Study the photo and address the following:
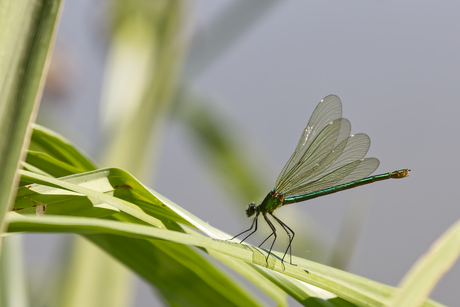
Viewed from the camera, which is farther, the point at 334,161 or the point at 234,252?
the point at 334,161

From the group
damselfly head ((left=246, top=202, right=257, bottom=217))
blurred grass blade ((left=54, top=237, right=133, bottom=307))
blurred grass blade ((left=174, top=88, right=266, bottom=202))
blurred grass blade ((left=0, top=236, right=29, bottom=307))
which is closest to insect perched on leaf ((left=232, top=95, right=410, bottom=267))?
damselfly head ((left=246, top=202, right=257, bottom=217))

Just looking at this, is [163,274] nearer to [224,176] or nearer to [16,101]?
[16,101]

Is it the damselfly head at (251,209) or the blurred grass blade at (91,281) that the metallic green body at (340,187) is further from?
the blurred grass blade at (91,281)

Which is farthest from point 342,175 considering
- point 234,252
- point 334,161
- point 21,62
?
point 21,62

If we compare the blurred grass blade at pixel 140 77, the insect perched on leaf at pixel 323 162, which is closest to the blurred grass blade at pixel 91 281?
the blurred grass blade at pixel 140 77

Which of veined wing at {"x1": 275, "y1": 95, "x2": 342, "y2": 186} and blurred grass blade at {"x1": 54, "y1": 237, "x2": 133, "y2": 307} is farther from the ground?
veined wing at {"x1": 275, "y1": 95, "x2": 342, "y2": 186}

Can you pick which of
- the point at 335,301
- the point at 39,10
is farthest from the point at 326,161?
the point at 39,10

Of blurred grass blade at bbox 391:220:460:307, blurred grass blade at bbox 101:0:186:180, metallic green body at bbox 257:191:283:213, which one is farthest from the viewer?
metallic green body at bbox 257:191:283:213

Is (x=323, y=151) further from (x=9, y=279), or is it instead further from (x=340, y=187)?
(x=9, y=279)

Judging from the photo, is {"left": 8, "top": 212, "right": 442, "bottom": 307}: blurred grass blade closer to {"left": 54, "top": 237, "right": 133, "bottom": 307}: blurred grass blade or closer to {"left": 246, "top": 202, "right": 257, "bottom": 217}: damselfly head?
{"left": 54, "top": 237, "right": 133, "bottom": 307}: blurred grass blade
